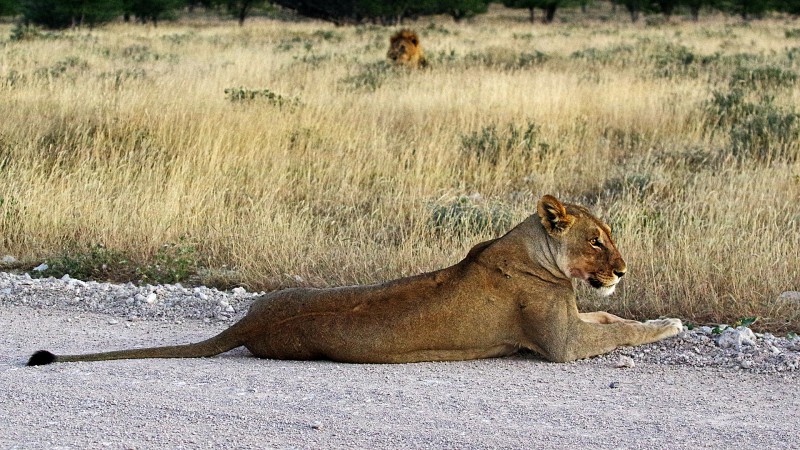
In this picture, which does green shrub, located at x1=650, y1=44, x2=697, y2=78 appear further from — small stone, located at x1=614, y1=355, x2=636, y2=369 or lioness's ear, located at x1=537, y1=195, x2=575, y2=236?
small stone, located at x1=614, y1=355, x2=636, y2=369

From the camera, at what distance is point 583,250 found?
6078 millimetres

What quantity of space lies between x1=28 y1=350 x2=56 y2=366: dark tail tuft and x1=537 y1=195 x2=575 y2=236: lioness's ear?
100 inches

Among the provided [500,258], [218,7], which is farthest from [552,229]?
[218,7]

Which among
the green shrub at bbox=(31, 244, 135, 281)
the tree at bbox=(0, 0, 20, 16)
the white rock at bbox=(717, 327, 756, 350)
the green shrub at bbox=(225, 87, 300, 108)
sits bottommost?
Answer: the tree at bbox=(0, 0, 20, 16)

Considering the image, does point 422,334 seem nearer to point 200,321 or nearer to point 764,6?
point 200,321

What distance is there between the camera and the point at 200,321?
715 centimetres

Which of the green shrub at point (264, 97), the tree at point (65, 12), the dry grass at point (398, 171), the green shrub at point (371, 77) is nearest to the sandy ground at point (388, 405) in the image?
the dry grass at point (398, 171)

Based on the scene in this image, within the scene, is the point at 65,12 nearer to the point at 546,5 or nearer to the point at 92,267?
the point at 546,5

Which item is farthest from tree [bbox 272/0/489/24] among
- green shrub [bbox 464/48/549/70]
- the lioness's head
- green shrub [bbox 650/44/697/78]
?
the lioness's head

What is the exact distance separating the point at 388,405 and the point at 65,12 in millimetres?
47397

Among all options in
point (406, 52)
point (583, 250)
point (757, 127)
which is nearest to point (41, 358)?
point (583, 250)

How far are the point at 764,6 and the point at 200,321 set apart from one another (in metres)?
59.9

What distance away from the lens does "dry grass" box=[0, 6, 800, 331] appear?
8.16 m

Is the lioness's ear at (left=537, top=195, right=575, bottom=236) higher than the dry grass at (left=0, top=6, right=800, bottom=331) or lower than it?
higher
